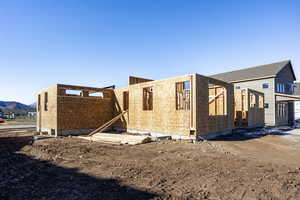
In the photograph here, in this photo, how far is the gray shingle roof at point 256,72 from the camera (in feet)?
64.5

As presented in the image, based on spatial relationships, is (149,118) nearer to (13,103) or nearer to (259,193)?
(259,193)

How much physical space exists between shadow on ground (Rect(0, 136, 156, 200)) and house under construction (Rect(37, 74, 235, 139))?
626 cm

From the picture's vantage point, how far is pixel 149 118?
37.8 feet

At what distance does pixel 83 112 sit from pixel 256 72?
21.1 metres

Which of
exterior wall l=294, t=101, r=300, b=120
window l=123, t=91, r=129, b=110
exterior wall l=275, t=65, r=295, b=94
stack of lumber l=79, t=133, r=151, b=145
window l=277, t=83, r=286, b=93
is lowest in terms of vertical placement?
stack of lumber l=79, t=133, r=151, b=145

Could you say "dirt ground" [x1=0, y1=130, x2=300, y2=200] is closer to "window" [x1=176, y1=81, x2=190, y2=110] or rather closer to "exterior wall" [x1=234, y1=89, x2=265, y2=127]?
"window" [x1=176, y1=81, x2=190, y2=110]

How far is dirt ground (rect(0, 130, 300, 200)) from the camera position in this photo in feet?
11.2

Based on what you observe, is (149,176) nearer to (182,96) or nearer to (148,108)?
(182,96)

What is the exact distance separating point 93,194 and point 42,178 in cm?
183

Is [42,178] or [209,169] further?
[209,169]

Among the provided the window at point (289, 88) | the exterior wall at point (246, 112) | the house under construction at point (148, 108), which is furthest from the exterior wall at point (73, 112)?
the window at point (289, 88)

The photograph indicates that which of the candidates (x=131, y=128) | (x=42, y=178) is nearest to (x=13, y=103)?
(x=131, y=128)

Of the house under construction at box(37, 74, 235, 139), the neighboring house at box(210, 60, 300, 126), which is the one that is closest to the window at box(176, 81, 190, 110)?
the house under construction at box(37, 74, 235, 139)

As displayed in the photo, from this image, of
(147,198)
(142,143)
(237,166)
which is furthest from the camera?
(142,143)
